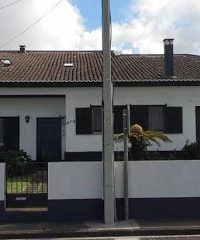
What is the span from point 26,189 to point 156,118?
11.2 m

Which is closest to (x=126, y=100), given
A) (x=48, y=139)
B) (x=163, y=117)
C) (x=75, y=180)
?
(x=163, y=117)

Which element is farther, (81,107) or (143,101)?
(143,101)

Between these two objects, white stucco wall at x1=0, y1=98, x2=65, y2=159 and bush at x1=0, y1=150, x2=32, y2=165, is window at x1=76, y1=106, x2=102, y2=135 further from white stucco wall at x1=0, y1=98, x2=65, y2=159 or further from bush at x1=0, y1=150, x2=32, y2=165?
bush at x1=0, y1=150, x2=32, y2=165

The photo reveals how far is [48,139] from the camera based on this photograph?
2573cm

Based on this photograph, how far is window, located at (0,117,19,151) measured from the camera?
25.2m

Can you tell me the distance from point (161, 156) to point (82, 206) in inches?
407

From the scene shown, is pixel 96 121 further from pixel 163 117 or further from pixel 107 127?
pixel 107 127

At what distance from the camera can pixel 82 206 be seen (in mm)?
14172

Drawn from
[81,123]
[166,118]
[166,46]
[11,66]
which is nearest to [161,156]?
[166,118]

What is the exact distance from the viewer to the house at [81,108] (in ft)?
79.6

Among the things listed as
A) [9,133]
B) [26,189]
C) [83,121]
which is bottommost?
[26,189]

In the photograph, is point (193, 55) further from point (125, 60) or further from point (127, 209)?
point (127, 209)

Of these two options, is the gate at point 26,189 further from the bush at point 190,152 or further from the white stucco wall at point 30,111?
the white stucco wall at point 30,111

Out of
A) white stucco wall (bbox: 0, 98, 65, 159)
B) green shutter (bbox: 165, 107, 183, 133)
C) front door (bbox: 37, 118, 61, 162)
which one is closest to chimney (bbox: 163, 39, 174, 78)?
green shutter (bbox: 165, 107, 183, 133)
